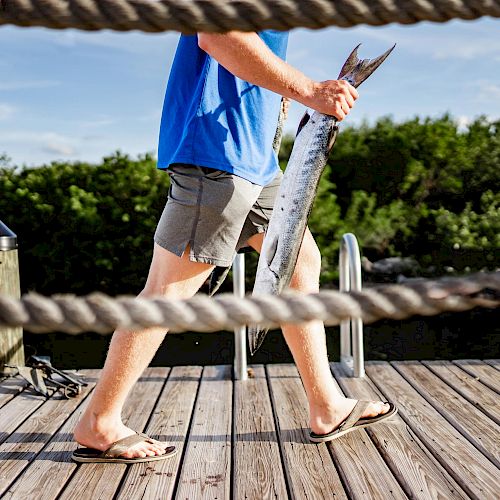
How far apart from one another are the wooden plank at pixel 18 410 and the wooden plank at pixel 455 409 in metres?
1.59

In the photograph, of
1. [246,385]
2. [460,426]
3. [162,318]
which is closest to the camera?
[162,318]

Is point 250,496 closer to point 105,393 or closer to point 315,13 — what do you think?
point 105,393

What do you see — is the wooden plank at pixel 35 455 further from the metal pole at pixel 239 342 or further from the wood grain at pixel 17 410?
the metal pole at pixel 239 342

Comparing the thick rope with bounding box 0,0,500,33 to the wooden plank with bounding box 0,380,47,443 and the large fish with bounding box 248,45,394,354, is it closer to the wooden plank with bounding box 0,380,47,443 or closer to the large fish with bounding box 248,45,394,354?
the large fish with bounding box 248,45,394,354

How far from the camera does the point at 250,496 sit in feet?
7.00

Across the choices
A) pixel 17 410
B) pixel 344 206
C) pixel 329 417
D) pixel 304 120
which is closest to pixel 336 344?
pixel 344 206

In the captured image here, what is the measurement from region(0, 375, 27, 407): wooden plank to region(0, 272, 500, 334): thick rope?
102 inches

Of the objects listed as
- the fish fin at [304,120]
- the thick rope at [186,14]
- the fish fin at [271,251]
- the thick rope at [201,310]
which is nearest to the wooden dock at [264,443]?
the fish fin at [271,251]

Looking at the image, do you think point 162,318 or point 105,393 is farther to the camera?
point 105,393

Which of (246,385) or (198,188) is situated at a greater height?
(198,188)

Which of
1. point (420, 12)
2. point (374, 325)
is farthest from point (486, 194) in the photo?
point (420, 12)

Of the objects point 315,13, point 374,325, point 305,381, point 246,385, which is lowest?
point 374,325

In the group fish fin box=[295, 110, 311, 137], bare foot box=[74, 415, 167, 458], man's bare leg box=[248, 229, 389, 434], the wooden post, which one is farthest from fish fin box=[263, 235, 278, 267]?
the wooden post

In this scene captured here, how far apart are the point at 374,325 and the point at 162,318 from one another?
9.87 metres
